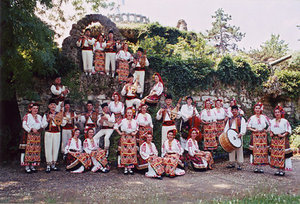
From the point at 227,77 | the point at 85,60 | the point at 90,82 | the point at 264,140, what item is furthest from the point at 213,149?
the point at 85,60

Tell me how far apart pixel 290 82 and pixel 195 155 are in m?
6.65

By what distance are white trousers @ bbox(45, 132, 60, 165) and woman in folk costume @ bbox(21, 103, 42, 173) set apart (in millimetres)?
216

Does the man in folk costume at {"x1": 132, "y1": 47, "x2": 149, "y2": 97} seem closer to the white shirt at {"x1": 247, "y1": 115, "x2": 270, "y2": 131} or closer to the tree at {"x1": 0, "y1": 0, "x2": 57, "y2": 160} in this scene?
the tree at {"x1": 0, "y1": 0, "x2": 57, "y2": 160}

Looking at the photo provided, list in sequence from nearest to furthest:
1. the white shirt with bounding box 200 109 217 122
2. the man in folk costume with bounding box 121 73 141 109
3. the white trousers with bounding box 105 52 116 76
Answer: the white shirt with bounding box 200 109 217 122 → the man in folk costume with bounding box 121 73 141 109 → the white trousers with bounding box 105 52 116 76

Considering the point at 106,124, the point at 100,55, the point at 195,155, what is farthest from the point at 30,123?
the point at 195,155

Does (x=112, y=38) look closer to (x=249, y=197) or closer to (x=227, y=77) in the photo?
(x=227, y=77)

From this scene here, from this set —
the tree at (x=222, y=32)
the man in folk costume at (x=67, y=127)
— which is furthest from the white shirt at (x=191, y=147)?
the tree at (x=222, y=32)

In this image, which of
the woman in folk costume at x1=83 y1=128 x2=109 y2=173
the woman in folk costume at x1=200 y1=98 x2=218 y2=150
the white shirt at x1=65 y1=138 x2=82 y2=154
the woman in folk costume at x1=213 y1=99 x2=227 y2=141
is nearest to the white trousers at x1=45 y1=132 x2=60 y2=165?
the white shirt at x1=65 y1=138 x2=82 y2=154

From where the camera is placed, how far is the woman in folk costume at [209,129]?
7.19m

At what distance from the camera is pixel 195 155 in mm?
6488

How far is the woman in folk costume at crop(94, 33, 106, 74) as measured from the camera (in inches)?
341

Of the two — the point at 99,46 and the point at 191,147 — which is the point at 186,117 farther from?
the point at 99,46

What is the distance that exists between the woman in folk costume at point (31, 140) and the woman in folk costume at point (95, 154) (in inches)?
48.2

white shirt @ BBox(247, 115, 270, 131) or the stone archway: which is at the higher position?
the stone archway
